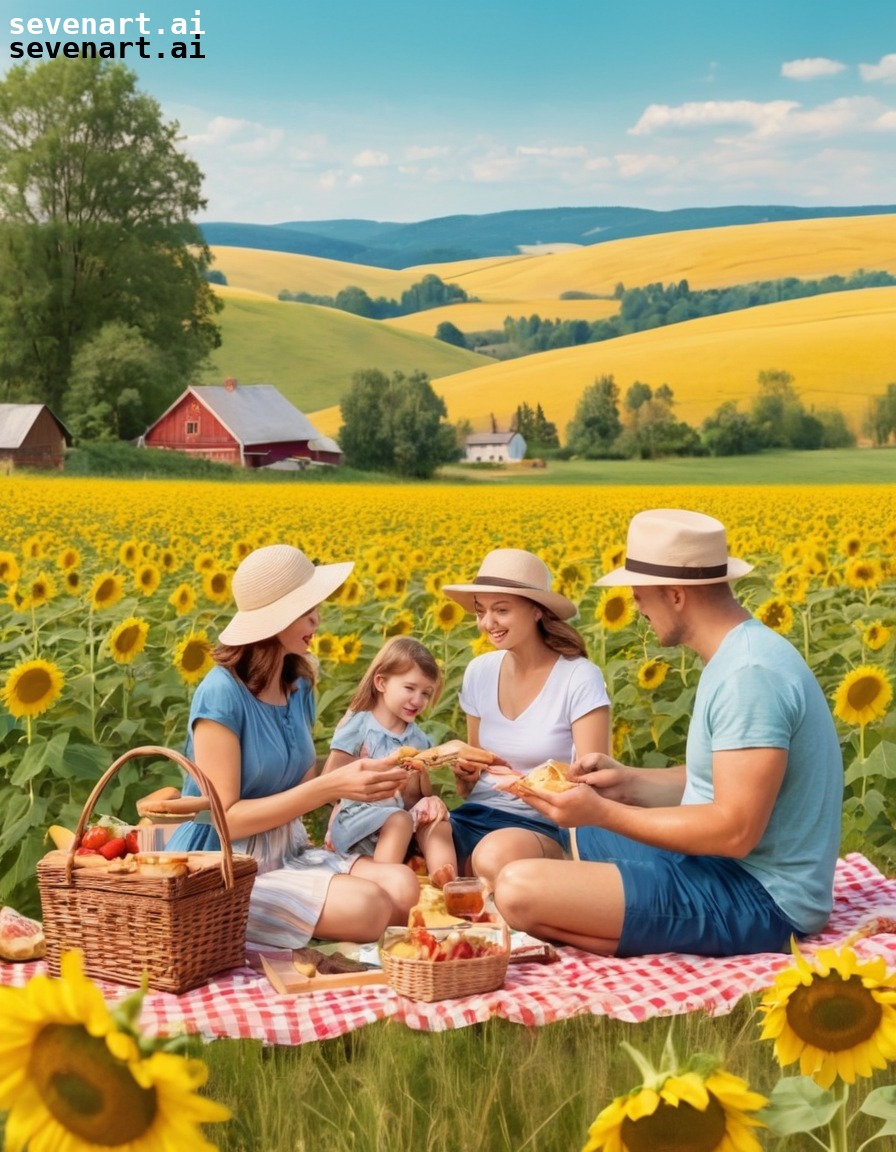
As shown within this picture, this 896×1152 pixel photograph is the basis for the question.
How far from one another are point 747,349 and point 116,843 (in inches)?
1271

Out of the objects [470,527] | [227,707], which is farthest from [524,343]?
[227,707]

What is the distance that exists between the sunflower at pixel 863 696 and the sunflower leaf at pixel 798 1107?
3439mm

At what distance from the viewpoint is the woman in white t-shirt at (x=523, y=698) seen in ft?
17.0

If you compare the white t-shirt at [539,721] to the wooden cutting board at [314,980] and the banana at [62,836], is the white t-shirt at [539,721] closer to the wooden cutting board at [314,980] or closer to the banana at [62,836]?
the wooden cutting board at [314,980]

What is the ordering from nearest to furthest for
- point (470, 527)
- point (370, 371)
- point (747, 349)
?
point (470, 527)
point (370, 371)
point (747, 349)

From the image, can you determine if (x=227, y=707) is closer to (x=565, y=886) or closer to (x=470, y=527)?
(x=565, y=886)

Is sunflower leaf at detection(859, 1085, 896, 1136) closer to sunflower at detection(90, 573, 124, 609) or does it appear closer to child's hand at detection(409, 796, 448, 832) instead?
child's hand at detection(409, 796, 448, 832)

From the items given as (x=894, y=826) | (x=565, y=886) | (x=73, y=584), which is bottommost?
(x=894, y=826)

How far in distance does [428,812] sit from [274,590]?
93 cm

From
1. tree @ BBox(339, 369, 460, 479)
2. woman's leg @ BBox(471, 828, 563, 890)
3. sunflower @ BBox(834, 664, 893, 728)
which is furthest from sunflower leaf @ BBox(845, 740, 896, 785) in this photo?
tree @ BBox(339, 369, 460, 479)

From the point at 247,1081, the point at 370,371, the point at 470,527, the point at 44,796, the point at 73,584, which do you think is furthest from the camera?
the point at 370,371

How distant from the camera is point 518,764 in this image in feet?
17.3

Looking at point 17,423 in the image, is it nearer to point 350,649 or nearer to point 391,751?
point 350,649

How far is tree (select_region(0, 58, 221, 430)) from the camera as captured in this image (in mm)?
34281
